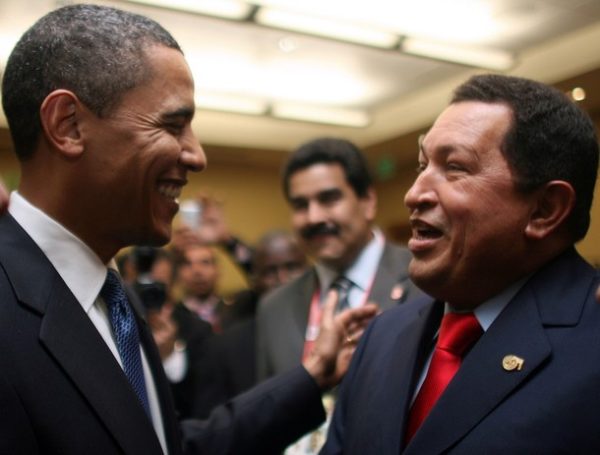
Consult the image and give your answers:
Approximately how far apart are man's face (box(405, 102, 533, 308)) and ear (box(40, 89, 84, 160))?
2.20 ft

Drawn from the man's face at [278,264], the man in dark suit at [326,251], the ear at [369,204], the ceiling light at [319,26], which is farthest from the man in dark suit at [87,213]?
the ceiling light at [319,26]

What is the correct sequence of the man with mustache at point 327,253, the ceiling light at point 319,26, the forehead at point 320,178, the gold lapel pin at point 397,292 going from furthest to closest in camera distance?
the ceiling light at point 319,26
the forehead at point 320,178
the man with mustache at point 327,253
the gold lapel pin at point 397,292

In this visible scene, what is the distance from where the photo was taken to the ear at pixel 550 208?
1.31 metres

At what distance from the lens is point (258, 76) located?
4793mm

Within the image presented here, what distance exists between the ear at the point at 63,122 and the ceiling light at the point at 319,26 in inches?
99.2

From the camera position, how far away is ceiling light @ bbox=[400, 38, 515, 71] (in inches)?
153

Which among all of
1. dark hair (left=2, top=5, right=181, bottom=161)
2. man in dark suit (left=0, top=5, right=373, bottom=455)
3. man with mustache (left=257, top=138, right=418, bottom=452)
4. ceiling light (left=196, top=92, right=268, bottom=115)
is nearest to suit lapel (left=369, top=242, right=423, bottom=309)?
man with mustache (left=257, top=138, right=418, bottom=452)

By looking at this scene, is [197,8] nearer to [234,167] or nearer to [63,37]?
[63,37]

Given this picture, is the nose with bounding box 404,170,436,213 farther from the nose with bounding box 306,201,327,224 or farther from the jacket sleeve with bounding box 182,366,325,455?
the nose with bounding box 306,201,327,224

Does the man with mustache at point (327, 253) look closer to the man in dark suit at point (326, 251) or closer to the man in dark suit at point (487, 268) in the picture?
the man in dark suit at point (326, 251)

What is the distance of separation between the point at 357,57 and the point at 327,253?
236 cm

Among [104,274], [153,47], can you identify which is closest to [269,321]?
[104,274]

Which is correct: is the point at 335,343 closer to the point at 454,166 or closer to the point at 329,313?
the point at 329,313

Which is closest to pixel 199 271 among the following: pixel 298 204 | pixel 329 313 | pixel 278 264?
pixel 278 264
